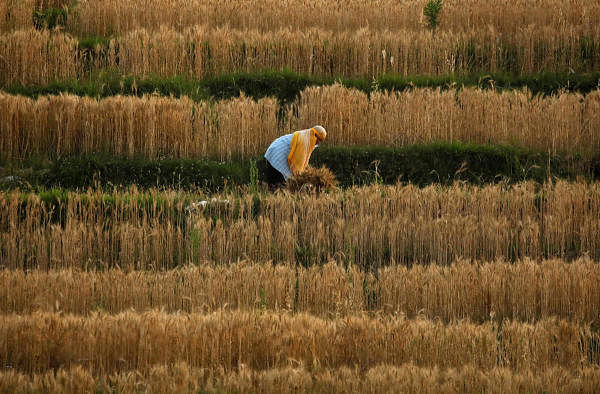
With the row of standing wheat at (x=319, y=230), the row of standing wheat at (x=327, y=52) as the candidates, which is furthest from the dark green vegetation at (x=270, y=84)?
the row of standing wheat at (x=319, y=230)

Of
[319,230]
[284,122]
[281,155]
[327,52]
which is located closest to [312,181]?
[281,155]

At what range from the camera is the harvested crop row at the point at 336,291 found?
8625mm

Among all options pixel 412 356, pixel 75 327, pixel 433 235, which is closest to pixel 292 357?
pixel 412 356

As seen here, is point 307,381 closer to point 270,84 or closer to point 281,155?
point 281,155

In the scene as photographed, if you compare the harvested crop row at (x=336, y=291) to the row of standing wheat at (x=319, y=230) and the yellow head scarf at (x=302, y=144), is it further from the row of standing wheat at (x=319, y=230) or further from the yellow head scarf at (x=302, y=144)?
the yellow head scarf at (x=302, y=144)

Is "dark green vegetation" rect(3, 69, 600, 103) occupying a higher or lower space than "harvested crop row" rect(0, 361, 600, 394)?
higher

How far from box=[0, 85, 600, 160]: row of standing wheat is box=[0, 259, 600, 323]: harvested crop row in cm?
535

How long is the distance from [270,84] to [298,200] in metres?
5.14

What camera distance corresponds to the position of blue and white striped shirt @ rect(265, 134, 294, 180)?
12227 mm

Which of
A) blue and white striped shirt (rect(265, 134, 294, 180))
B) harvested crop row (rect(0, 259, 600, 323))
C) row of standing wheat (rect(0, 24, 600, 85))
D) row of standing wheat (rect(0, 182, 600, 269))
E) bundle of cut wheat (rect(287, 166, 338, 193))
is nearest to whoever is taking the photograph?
harvested crop row (rect(0, 259, 600, 323))

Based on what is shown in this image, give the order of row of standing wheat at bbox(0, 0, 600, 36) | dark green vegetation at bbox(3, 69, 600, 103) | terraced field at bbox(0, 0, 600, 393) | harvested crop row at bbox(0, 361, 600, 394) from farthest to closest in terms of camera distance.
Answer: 1. row of standing wheat at bbox(0, 0, 600, 36)
2. dark green vegetation at bbox(3, 69, 600, 103)
3. terraced field at bbox(0, 0, 600, 393)
4. harvested crop row at bbox(0, 361, 600, 394)

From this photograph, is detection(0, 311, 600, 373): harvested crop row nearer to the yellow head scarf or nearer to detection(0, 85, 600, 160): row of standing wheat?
the yellow head scarf

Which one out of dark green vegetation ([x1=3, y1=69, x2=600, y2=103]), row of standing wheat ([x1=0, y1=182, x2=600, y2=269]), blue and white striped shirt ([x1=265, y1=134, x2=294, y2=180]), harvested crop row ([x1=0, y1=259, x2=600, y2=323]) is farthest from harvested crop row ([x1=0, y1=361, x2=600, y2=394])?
dark green vegetation ([x1=3, y1=69, x2=600, y2=103])

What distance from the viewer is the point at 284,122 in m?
14.6
